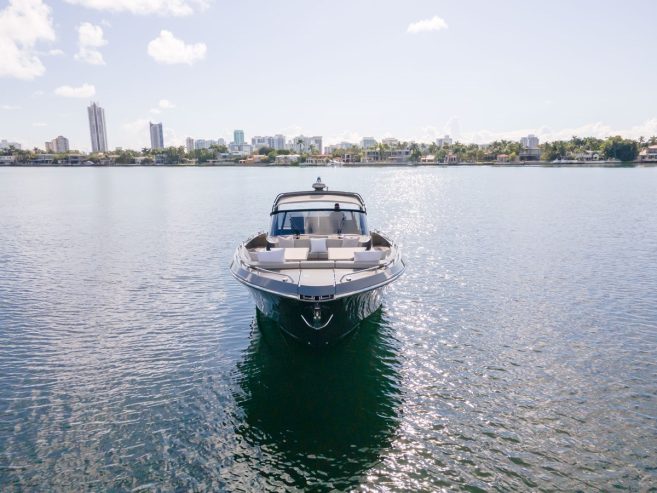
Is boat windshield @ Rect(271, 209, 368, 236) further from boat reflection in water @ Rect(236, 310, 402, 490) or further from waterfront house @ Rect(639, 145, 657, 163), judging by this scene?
waterfront house @ Rect(639, 145, 657, 163)

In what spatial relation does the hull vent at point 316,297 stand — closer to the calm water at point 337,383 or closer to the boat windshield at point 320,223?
the calm water at point 337,383

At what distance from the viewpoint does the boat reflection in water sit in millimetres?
8992

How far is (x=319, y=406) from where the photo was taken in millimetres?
11086

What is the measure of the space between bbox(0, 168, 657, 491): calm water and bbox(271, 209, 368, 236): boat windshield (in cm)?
342

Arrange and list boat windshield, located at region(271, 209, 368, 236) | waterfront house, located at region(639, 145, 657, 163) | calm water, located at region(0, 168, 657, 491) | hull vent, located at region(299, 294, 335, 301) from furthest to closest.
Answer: waterfront house, located at region(639, 145, 657, 163) < boat windshield, located at region(271, 209, 368, 236) < hull vent, located at region(299, 294, 335, 301) < calm water, located at region(0, 168, 657, 491)

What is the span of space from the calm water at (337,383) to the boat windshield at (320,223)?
3.42 m

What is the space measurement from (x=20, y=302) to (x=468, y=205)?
49.4m

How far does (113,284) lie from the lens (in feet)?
70.2

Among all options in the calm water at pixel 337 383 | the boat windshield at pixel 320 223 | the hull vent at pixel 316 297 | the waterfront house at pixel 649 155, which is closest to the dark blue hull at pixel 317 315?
the hull vent at pixel 316 297

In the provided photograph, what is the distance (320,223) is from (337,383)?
704 cm

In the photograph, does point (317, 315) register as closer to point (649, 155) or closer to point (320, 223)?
point (320, 223)

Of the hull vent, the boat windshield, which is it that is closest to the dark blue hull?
the hull vent

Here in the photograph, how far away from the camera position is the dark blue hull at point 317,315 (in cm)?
1172

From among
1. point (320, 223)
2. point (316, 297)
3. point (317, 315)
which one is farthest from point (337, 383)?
point (320, 223)
